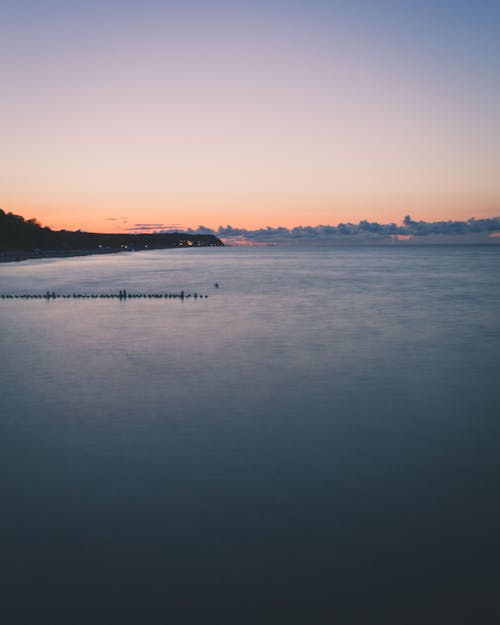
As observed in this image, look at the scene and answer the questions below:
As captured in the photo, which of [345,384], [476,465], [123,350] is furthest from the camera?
[123,350]

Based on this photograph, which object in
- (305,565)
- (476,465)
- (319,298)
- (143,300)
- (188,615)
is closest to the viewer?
(188,615)

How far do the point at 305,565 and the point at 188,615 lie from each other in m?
2.94

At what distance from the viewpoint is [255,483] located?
54.6 feet

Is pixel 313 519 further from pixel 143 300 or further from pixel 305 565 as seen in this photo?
pixel 143 300

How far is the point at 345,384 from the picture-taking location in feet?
95.0

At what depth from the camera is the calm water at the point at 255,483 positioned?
11.7 metres

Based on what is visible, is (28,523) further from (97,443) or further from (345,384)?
(345,384)

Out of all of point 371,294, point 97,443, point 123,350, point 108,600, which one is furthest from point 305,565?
point 371,294

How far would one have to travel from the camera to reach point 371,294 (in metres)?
84.3

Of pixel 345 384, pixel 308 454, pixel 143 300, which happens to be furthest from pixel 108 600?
pixel 143 300

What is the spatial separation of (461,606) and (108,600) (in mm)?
7284

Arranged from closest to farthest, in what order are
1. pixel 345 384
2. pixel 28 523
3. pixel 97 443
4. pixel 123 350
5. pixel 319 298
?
1. pixel 28 523
2. pixel 97 443
3. pixel 345 384
4. pixel 123 350
5. pixel 319 298

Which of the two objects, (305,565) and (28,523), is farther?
(28,523)

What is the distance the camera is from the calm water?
11.7m
